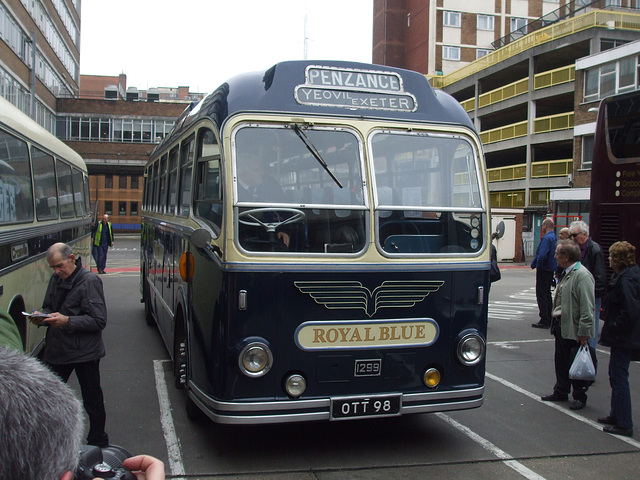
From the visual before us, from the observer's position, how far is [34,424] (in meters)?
1.45

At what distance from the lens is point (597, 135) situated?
Result: 34.1 ft

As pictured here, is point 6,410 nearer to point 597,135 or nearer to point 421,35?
point 597,135

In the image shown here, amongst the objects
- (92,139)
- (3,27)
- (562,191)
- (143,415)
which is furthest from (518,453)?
(92,139)

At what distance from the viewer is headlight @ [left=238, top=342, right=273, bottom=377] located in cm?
457

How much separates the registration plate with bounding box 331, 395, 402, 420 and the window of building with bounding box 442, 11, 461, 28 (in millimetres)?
57310

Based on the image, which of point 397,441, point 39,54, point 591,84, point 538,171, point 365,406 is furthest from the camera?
point 538,171

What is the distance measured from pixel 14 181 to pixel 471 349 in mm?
4533

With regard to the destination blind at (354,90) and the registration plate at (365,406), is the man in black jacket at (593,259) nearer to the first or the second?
the destination blind at (354,90)

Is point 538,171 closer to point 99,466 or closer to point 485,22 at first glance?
point 485,22

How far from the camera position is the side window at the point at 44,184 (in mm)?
7000

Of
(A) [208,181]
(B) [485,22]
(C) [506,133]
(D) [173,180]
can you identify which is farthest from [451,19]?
(A) [208,181]

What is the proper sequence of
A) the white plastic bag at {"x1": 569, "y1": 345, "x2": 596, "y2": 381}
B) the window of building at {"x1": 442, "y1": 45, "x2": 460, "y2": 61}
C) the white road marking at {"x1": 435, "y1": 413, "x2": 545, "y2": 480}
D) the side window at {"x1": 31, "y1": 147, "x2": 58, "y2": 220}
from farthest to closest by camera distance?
the window of building at {"x1": 442, "y1": 45, "x2": 460, "y2": 61} < the side window at {"x1": 31, "y1": 147, "x2": 58, "y2": 220} < the white plastic bag at {"x1": 569, "y1": 345, "x2": 596, "y2": 381} < the white road marking at {"x1": 435, "y1": 413, "x2": 545, "y2": 480}

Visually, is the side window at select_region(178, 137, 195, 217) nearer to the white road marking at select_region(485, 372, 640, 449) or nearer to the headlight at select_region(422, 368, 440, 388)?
the headlight at select_region(422, 368, 440, 388)

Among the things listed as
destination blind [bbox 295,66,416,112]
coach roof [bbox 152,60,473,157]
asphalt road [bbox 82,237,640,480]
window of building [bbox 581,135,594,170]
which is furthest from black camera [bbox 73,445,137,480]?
window of building [bbox 581,135,594,170]
